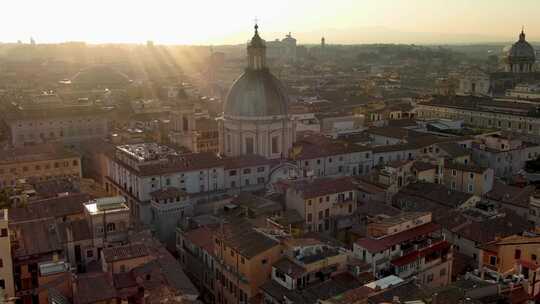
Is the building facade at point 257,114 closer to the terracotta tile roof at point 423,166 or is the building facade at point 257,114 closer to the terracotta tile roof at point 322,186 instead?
the terracotta tile roof at point 322,186

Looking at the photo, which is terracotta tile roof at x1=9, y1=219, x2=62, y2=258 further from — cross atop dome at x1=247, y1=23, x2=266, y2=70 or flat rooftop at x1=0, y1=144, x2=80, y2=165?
cross atop dome at x1=247, y1=23, x2=266, y2=70

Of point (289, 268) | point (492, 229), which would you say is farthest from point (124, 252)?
point (492, 229)

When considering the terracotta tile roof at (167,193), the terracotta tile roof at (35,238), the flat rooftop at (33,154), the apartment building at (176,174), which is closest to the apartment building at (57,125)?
the flat rooftop at (33,154)

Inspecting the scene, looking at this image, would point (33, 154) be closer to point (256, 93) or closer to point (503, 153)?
point (256, 93)

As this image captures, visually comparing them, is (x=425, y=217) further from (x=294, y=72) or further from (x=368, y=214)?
(x=294, y=72)

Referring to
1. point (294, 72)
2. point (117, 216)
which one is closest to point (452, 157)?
point (117, 216)

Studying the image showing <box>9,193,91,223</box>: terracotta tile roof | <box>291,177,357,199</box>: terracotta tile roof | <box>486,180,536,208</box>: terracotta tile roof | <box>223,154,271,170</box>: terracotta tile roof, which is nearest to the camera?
<box>9,193,91,223</box>: terracotta tile roof

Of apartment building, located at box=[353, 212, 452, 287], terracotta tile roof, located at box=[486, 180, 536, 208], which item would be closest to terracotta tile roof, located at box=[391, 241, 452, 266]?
apartment building, located at box=[353, 212, 452, 287]
